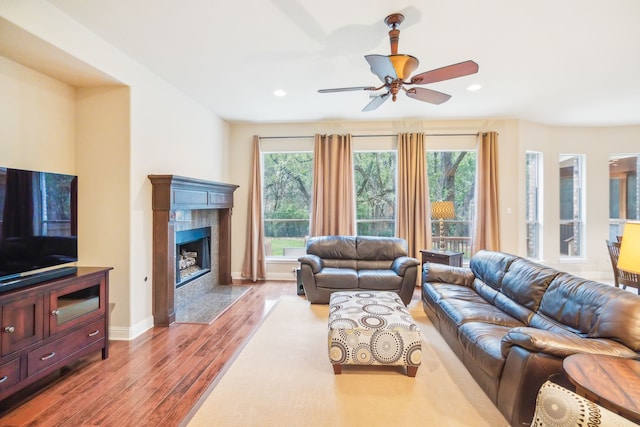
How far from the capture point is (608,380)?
1378 millimetres

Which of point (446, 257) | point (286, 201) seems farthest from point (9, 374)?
point (446, 257)

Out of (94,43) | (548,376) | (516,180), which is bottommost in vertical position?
(548,376)

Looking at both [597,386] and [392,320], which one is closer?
[597,386]

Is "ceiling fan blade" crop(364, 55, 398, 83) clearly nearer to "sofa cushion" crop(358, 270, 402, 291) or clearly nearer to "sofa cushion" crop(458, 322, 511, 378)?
"sofa cushion" crop(458, 322, 511, 378)

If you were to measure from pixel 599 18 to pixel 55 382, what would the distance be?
5.36 m

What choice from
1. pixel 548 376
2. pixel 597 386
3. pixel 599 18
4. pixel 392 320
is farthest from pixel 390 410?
pixel 599 18

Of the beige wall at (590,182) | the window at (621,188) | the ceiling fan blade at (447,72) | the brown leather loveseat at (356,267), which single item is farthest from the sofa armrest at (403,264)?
the window at (621,188)

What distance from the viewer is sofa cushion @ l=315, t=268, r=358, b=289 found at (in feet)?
13.9

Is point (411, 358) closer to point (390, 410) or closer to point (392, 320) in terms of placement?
point (392, 320)

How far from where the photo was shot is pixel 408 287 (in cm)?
421

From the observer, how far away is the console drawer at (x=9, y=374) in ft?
6.49

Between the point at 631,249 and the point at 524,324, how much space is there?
3.74 feet

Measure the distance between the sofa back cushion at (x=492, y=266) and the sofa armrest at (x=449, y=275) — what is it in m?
0.11

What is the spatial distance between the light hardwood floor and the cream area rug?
0.71 ft
